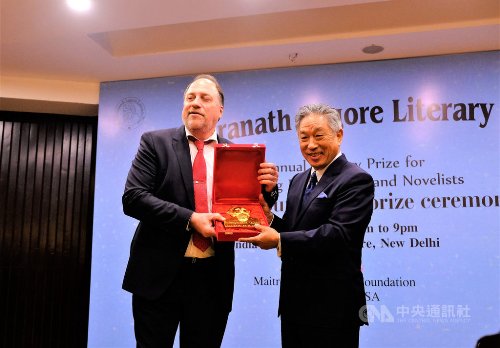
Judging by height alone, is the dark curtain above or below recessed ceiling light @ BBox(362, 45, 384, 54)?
below

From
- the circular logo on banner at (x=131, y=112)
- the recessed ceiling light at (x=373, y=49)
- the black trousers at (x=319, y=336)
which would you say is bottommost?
the black trousers at (x=319, y=336)

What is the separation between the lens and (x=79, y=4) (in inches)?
118

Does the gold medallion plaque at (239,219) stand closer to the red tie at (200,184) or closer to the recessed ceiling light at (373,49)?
the red tie at (200,184)

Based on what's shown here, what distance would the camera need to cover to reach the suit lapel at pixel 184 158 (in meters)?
1.78

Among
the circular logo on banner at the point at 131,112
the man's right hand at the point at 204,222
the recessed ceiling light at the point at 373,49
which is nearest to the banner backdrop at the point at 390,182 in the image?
the circular logo on banner at the point at 131,112

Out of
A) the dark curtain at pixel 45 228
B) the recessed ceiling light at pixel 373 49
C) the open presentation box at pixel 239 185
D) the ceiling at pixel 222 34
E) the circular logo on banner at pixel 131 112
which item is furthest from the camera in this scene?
the dark curtain at pixel 45 228

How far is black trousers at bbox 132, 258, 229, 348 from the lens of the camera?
1670 millimetres

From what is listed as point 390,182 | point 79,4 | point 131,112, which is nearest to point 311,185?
point 390,182

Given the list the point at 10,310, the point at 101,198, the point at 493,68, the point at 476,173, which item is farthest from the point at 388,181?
the point at 10,310

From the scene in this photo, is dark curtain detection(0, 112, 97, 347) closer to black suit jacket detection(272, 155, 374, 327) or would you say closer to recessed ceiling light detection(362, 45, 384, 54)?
recessed ceiling light detection(362, 45, 384, 54)

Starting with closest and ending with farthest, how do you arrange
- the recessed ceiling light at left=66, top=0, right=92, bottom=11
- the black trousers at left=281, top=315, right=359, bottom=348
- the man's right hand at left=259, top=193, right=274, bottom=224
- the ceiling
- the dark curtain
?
the black trousers at left=281, top=315, right=359, bottom=348 → the man's right hand at left=259, top=193, right=274, bottom=224 → the recessed ceiling light at left=66, top=0, right=92, bottom=11 → the ceiling → the dark curtain

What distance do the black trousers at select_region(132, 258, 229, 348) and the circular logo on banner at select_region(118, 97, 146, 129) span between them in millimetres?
2611

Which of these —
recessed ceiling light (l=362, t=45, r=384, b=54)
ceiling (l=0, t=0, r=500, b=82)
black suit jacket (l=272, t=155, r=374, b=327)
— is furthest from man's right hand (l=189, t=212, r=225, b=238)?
recessed ceiling light (l=362, t=45, r=384, b=54)

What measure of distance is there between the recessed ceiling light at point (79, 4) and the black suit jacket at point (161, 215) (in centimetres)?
160
